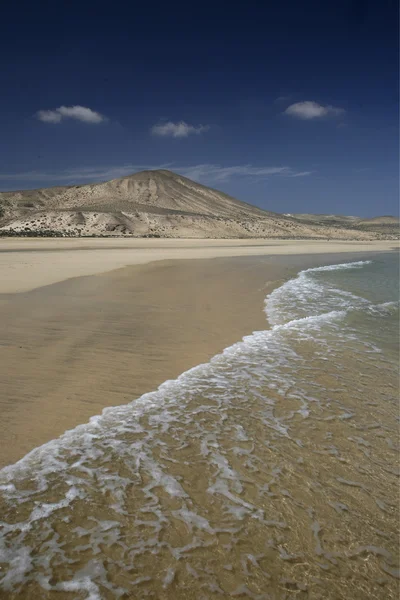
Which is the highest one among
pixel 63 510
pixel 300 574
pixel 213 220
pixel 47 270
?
pixel 213 220

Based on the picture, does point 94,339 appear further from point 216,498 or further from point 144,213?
point 144,213

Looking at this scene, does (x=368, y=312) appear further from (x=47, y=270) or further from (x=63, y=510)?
(x=47, y=270)

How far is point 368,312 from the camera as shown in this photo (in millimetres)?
10141

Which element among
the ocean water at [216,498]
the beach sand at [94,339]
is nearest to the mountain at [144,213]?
the beach sand at [94,339]

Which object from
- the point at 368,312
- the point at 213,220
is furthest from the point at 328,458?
the point at 213,220

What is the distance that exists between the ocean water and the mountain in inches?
2058

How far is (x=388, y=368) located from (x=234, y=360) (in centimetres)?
236

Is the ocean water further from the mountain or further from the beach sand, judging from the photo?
the mountain

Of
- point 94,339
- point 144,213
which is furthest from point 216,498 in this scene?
point 144,213

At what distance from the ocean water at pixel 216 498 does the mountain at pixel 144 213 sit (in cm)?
5226

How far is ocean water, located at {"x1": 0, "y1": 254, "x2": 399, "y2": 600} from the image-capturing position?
92.0 inches

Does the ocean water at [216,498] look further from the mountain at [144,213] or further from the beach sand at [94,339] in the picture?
the mountain at [144,213]

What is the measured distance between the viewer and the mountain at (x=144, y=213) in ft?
213

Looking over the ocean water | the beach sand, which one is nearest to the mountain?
the beach sand
